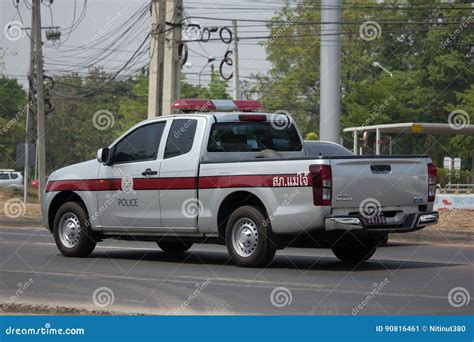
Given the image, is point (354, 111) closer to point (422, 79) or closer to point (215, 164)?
point (422, 79)

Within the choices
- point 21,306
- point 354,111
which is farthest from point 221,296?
point 354,111

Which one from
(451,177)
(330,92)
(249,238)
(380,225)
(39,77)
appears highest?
(39,77)

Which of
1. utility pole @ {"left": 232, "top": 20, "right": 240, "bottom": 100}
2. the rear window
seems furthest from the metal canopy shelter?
the rear window

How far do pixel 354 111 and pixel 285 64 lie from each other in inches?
1115

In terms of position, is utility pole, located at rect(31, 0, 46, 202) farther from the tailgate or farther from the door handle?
the tailgate

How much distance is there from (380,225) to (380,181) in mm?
553

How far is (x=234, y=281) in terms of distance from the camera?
12.3 metres

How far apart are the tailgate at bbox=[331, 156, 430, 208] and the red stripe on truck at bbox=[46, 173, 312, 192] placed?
47cm

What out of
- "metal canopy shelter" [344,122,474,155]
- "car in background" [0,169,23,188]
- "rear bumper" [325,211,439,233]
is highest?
"metal canopy shelter" [344,122,474,155]

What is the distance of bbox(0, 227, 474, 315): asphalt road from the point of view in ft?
33.1

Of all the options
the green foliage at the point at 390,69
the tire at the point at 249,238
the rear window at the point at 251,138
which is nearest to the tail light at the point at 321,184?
the tire at the point at 249,238

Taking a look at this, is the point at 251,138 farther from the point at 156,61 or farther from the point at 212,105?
the point at 156,61

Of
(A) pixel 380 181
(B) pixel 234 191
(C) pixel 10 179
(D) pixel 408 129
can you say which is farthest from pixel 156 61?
(C) pixel 10 179

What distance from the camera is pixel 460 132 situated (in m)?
41.8
